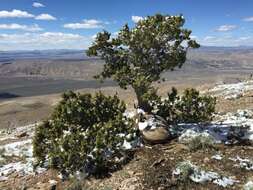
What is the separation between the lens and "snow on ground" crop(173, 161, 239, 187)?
606 inches

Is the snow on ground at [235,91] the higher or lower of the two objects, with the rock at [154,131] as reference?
lower

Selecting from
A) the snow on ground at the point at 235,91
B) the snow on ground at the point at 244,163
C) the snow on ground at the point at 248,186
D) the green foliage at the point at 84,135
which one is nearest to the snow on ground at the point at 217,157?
the snow on ground at the point at 244,163

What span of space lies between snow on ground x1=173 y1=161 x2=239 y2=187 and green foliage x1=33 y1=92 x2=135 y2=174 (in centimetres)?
306

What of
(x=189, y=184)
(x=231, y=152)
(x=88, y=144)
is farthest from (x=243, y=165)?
(x=88, y=144)

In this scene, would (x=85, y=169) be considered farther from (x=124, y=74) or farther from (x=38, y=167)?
(x=124, y=74)

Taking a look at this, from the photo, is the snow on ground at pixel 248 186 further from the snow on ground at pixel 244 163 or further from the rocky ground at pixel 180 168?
the snow on ground at pixel 244 163

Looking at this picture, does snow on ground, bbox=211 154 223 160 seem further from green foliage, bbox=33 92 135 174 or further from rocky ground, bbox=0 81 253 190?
green foliage, bbox=33 92 135 174

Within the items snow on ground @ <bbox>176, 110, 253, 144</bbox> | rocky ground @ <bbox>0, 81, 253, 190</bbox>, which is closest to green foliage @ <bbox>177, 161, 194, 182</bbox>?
rocky ground @ <bbox>0, 81, 253, 190</bbox>

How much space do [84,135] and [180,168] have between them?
4.99 m

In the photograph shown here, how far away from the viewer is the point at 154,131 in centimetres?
1920

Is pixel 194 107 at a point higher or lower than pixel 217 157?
higher

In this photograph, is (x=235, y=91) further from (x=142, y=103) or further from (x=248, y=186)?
(x=248, y=186)

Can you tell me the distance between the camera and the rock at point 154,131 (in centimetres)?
1903

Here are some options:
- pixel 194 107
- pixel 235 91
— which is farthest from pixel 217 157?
pixel 235 91
